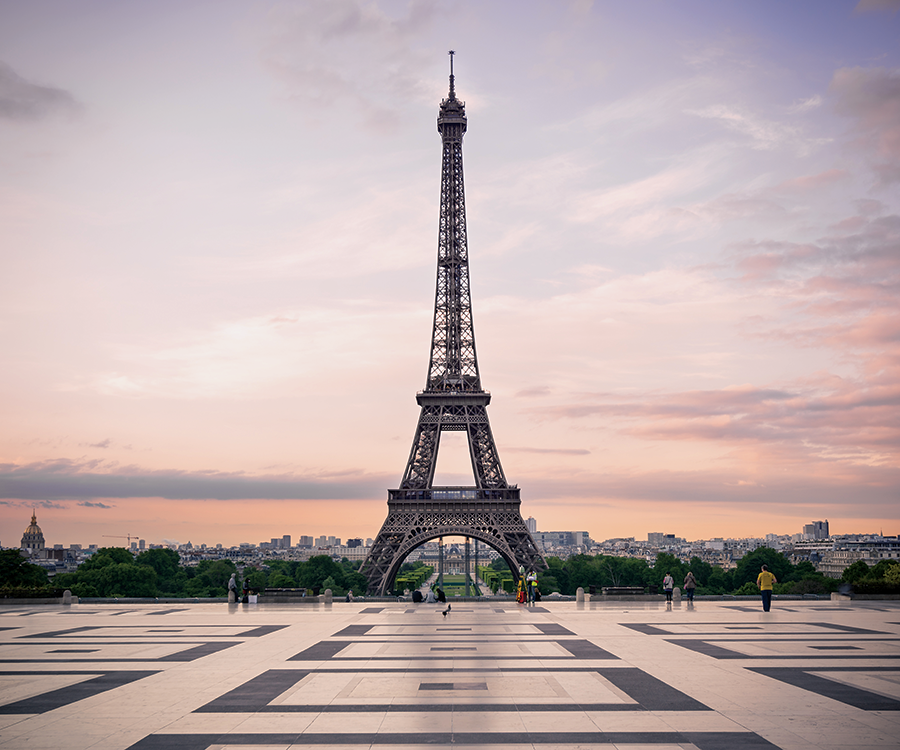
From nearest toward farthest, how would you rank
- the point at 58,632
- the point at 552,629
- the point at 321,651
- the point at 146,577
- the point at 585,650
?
1. the point at 585,650
2. the point at 321,651
3. the point at 58,632
4. the point at 552,629
5. the point at 146,577

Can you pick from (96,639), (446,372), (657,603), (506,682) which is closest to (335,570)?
(446,372)

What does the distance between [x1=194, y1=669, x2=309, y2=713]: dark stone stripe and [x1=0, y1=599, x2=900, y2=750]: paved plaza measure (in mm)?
57

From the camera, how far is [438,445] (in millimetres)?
70688

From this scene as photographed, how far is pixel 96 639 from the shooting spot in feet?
74.0

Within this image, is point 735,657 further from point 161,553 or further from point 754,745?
point 161,553

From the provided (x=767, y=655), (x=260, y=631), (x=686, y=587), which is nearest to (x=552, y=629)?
(x=767, y=655)

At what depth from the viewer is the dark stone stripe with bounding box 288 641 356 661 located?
18.4 m

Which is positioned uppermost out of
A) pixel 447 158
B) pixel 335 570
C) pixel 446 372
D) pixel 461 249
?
pixel 447 158

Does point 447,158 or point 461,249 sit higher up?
point 447,158

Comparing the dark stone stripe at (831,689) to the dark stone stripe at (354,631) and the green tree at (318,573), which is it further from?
the green tree at (318,573)

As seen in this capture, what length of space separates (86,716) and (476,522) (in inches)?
2076

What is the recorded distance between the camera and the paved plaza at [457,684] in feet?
35.9

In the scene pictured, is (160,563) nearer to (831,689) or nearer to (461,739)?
(831,689)

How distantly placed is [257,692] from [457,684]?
3.66 metres
